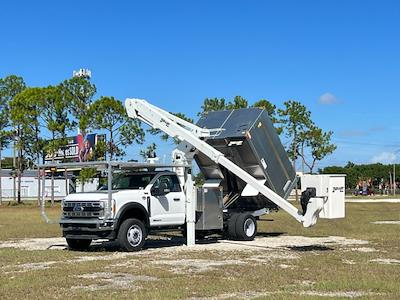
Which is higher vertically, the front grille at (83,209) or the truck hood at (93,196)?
the truck hood at (93,196)

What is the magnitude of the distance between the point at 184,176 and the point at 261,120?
3192 mm

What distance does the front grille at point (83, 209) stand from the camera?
16.0 meters

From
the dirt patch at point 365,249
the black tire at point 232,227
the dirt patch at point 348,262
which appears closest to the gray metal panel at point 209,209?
the black tire at point 232,227

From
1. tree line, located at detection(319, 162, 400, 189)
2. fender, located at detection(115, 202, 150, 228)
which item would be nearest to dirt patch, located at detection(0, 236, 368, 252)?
fender, located at detection(115, 202, 150, 228)

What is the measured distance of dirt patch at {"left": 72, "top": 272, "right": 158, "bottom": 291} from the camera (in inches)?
418

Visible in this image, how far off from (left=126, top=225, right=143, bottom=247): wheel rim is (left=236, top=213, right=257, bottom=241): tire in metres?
3.94

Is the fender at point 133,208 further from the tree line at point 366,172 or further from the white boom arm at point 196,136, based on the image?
the tree line at point 366,172

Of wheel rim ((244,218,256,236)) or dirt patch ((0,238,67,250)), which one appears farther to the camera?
wheel rim ((244,218,256,236))

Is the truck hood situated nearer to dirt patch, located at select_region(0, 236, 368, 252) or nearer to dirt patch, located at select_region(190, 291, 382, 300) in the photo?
dirt patch, located at select_region(0, 236, 368, 252)

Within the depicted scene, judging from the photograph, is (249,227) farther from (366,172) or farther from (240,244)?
(366,172)

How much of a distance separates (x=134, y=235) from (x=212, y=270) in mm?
4319

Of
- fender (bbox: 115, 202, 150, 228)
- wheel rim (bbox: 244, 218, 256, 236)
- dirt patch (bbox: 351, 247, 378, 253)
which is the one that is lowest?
dirt patch (bbox: 351, 247, 378, 253)

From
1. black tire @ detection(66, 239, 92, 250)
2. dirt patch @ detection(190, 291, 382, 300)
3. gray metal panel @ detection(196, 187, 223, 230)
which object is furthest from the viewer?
gray metal panel @ detection(196, 187, 223, 230)

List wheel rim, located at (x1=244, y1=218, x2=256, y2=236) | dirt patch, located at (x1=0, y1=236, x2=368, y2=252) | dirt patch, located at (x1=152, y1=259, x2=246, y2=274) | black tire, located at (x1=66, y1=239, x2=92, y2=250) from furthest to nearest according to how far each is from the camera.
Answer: wheel rim, located at (x1=244, y1=218, x2=256, y2=236) → dirt patch, located at (x1=0, y1=236, x2=368, y2=252) → black tire, located at (x1=66, y1=239, x2=92, y2=250) → dirt patch, located at (x1=152, y1=259, x2=246, y2=274)
